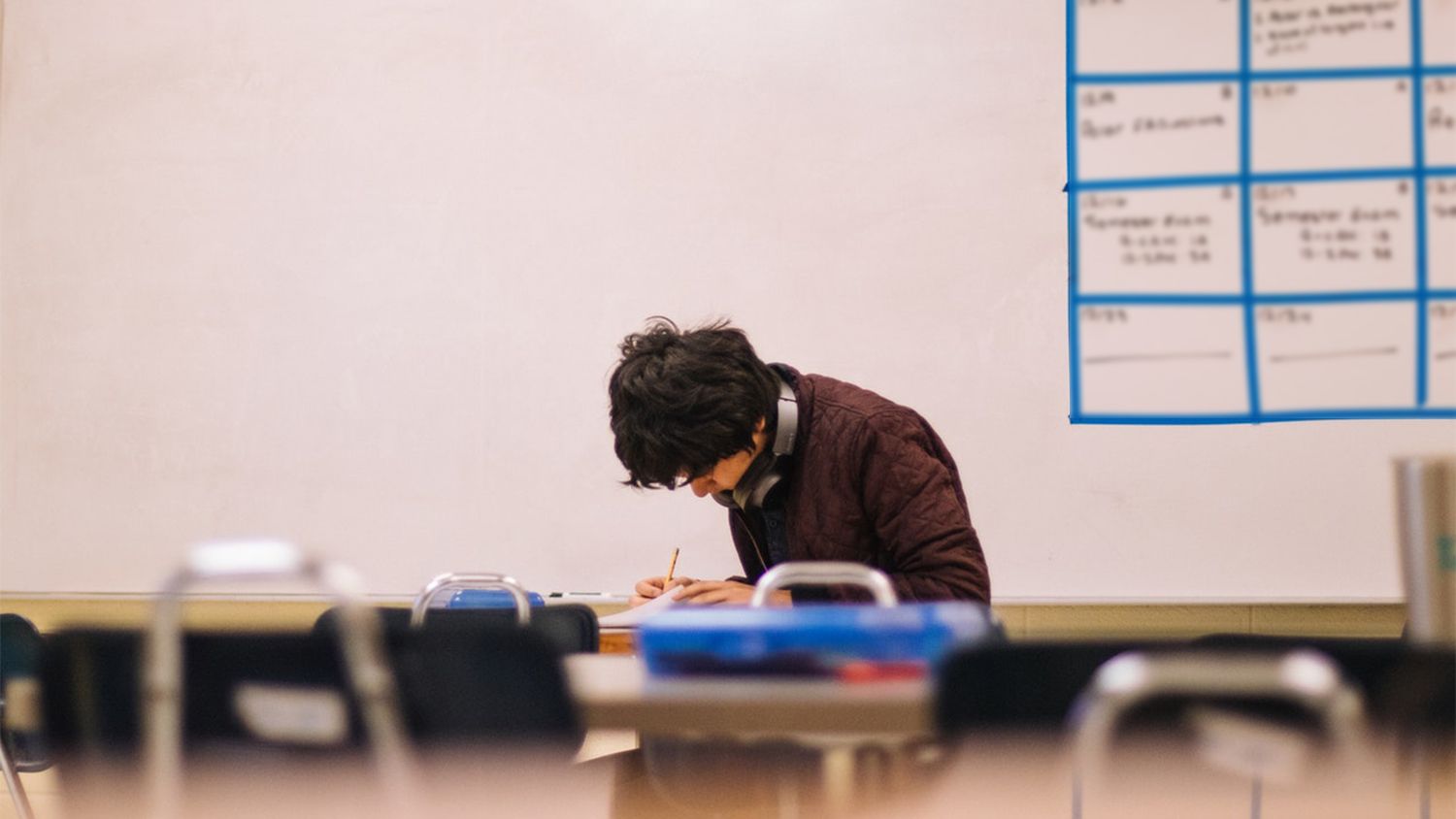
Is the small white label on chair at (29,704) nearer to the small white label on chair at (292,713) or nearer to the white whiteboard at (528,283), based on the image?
the small white label on chair at (292,713)

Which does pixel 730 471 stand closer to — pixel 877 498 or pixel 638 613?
pixel 877 498

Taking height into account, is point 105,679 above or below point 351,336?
below

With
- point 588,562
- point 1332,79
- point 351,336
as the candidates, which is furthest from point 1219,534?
point 351,336

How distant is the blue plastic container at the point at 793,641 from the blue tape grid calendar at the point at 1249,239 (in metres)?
1.99

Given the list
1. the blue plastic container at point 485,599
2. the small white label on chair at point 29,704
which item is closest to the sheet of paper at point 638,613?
the blue plastic container at point 485,599

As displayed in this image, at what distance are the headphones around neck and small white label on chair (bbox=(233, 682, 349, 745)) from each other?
4.07 feet

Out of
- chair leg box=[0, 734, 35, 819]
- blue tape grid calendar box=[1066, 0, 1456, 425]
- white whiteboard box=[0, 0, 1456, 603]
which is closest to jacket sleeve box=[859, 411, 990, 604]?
white whiteboard box=[0, 0, 1456, 603]

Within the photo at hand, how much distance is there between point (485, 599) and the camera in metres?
2.78

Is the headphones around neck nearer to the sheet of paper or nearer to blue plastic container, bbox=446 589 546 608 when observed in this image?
the sheet of paper

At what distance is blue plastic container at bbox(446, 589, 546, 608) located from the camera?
2.58 meters

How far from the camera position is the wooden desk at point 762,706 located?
1.10 meters

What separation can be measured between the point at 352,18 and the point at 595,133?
0.70 m

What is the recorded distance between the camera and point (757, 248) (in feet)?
10.4

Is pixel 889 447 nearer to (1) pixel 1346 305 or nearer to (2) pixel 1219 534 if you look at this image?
(2) pixel 1219 534
